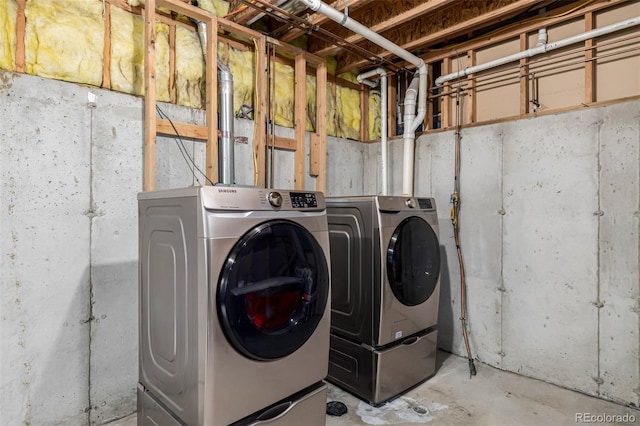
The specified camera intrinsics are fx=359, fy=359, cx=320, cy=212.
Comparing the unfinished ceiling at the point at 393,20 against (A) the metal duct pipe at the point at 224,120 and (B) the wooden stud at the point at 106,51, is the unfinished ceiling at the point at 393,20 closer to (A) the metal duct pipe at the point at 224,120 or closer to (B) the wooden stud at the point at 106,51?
(A) the metal duct pipe at the point at 224,120

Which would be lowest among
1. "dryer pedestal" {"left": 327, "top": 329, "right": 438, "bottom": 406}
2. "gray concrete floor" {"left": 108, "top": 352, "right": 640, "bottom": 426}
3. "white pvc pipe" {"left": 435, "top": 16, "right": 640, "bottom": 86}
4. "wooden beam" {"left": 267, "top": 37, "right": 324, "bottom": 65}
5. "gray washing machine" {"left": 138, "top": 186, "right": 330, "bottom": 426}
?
"gray concrete floor" {"left": 108, "top": 352, "right": 640, "bottom": 426}

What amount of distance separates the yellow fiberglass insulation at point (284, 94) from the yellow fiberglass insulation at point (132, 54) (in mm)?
896

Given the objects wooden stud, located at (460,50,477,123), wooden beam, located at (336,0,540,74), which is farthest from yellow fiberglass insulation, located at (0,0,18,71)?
wooden stud, located at (460,50,477,123)

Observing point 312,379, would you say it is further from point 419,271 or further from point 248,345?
point 419,271

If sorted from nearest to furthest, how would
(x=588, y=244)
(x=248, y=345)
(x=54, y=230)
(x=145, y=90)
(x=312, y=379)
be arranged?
(x=248, y=345), (x=312, y=379), (x=54, y=230), (x=145, y=90), (x=588, y=244)

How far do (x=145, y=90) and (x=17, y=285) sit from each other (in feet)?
4.07

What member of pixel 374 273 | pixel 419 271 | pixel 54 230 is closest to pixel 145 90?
pixel 54 230

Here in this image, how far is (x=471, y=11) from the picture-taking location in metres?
2.72

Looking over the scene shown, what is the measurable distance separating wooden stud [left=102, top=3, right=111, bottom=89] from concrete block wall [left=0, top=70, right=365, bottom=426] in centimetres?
7

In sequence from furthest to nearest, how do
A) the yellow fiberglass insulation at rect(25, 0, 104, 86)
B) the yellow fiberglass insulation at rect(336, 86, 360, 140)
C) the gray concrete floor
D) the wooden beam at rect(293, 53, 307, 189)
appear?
the yellow fiberglass insulation at rect(336, 86, 360, 140) → the wooden beam at rect(293, 53, 307, 189) → the gray concrete floor → the yellow fiberglass insulation at rect(25, 0, 104, 86)

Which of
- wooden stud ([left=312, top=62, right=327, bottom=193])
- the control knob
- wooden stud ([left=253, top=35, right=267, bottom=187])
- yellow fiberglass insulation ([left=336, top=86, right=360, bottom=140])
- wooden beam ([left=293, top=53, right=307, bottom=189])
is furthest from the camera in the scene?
yellow fiberglass insulation ([left=336, top=86, right=360, bottom=140])

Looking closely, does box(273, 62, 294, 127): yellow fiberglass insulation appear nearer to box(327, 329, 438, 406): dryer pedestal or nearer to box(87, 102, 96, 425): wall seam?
box(87, 102, 96, 425): wall seam

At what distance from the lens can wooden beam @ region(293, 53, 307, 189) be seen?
296cm

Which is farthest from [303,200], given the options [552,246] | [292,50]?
[552,246]
